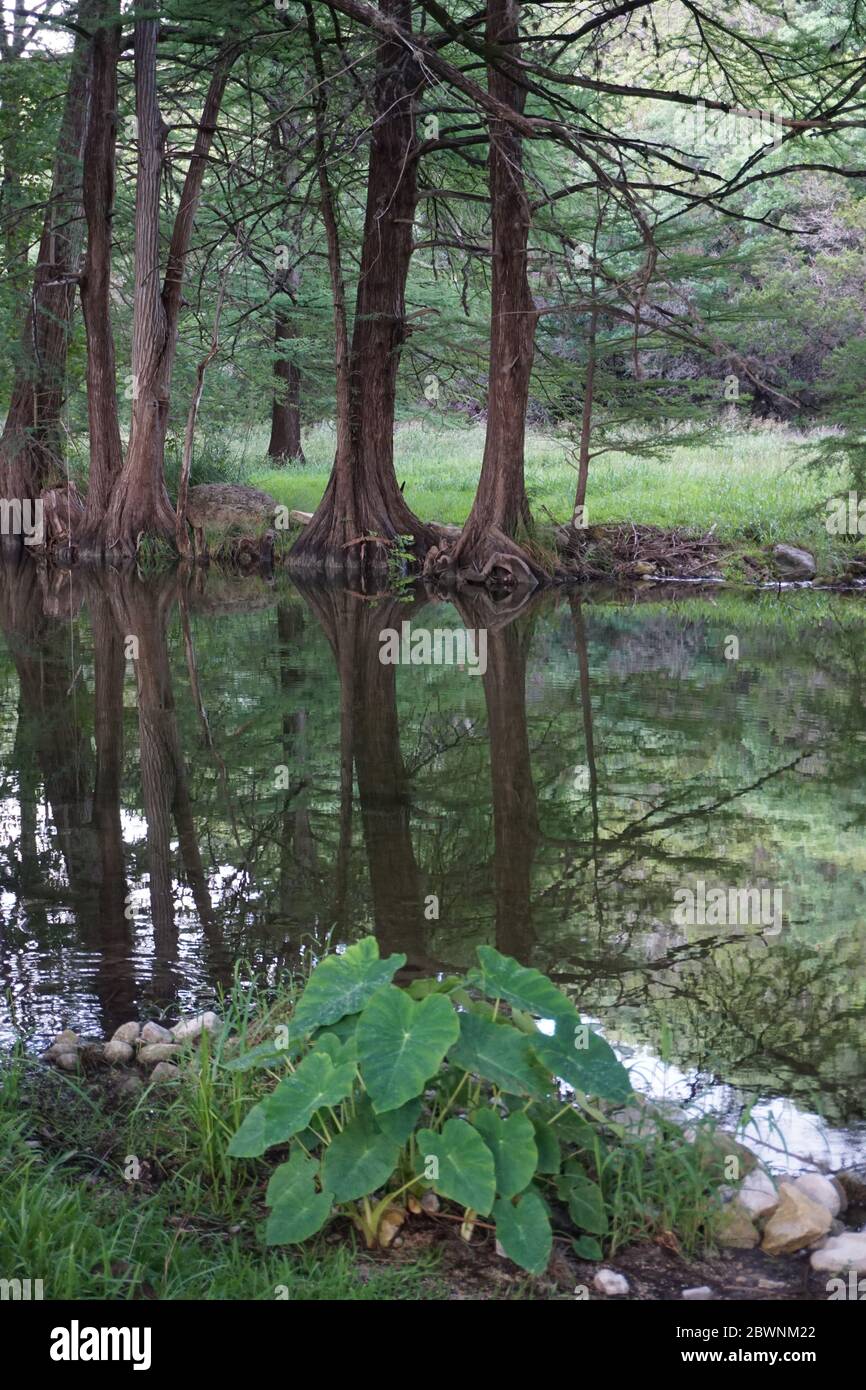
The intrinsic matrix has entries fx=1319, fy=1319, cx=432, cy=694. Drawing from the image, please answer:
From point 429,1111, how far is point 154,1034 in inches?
39.7

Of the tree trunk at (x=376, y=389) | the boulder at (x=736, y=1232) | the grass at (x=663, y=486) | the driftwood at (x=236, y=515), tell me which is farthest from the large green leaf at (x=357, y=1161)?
the driftwood at (x=236, y=515)

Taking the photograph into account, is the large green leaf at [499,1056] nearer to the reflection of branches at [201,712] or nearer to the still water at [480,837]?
the still water at [480,837]

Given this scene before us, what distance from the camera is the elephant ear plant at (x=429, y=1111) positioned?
8.79 feet

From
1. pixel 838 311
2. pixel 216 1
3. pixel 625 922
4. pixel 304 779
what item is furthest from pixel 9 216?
pixel 625 922

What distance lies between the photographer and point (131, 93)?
2302 cm

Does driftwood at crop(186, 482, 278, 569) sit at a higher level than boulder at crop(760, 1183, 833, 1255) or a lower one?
higher

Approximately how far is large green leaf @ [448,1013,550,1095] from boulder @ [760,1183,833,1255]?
557 mm

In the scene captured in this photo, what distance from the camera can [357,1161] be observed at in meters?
2.74

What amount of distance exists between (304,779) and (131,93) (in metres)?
20.1

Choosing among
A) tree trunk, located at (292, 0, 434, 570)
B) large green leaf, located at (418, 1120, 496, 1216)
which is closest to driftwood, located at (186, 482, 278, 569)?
tree trunk, located at (292, 0, 434, 570)

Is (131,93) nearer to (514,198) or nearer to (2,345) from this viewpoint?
(2,345)

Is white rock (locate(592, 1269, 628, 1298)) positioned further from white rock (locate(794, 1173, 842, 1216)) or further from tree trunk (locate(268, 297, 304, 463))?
tree trunk (locate(268, 297, 304, 463))

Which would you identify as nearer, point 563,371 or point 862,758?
point 862,758

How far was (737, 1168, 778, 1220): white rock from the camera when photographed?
284 centimetres
